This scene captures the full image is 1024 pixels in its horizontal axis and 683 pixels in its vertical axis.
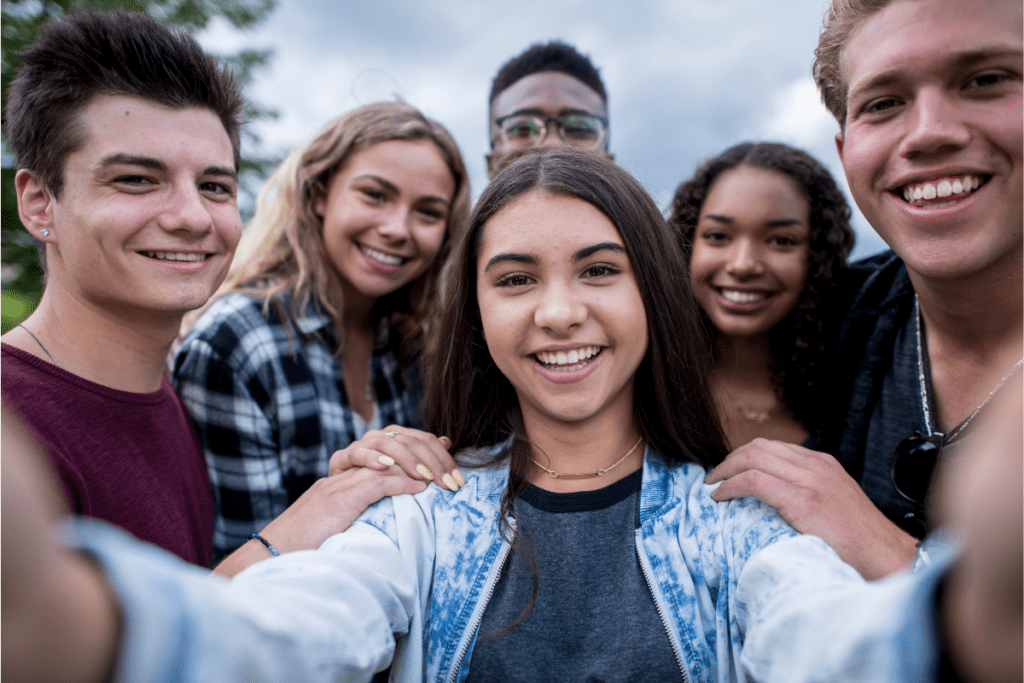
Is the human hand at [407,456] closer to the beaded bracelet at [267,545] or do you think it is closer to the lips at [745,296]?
the beaded bracelet at [267,545]

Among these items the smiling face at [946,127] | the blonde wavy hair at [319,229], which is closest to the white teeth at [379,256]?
the blonde wavy hair at [319,229]

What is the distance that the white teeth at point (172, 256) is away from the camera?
2.19m

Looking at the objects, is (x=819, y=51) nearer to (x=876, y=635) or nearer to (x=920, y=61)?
(x=920, y=61)

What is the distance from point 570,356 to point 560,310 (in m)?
0.15

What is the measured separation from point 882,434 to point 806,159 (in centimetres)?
155

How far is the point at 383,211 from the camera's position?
10.3 ft

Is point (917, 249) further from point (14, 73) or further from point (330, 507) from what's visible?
point (14, 73)

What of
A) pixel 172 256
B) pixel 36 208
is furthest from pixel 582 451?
pixel 36 208

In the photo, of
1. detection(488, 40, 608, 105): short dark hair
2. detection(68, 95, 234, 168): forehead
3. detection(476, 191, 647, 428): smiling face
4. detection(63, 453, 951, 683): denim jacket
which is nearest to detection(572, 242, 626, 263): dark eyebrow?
detection(476, 191, 647, 428): smiling face

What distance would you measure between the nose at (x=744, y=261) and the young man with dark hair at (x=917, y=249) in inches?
25.0

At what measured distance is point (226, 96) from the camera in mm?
2432

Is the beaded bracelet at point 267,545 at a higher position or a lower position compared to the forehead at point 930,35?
lower

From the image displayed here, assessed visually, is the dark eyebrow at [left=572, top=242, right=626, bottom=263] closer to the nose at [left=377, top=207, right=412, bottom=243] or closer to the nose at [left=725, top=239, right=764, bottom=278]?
the nose at [left=725, top=239, right=764, bottom=278]

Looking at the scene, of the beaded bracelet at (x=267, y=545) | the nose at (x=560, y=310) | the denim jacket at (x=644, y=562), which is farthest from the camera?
the beaded bracelet at (x=267, y=545)
